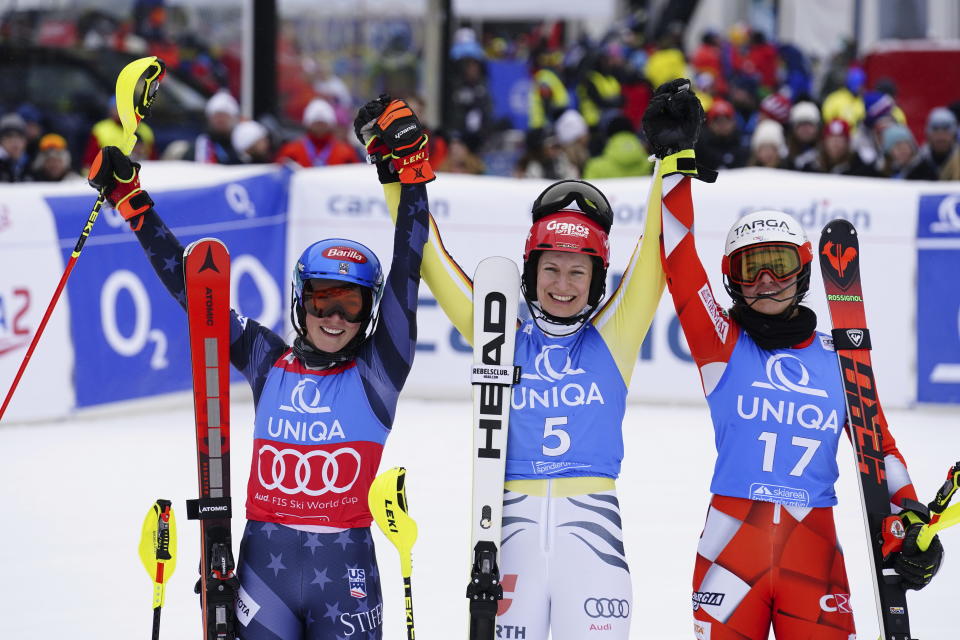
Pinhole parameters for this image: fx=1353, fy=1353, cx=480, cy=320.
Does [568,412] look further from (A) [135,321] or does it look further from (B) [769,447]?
(A) [135,321]

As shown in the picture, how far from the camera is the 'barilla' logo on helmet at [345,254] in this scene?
385cm

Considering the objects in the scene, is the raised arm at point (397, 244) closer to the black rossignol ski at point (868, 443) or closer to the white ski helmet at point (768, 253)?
the white ski helmet at point (768, 253)

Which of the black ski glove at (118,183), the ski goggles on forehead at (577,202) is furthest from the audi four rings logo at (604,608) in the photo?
the black ski glove at (118,183)

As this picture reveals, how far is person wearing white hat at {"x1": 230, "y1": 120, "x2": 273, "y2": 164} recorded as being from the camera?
11.3 m

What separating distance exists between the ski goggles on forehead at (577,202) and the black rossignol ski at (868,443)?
2.41 ft

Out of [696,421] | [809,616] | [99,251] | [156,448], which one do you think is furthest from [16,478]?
[809,616]

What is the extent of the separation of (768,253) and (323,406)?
135 centimetres

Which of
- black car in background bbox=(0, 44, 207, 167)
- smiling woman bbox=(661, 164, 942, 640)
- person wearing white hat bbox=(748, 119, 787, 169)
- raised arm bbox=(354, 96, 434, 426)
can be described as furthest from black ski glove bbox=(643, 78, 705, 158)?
black car in background bbox=(0, 44, 207, 167)

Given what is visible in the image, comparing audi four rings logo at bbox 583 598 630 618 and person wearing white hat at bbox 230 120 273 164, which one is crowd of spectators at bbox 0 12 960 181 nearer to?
person wearing white hat at bbox 230 120 273 164

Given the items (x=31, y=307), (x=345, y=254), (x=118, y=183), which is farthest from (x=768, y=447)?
(x=31, y=307)

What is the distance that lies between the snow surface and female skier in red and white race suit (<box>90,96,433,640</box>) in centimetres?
138

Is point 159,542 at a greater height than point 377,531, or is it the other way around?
point 159,542

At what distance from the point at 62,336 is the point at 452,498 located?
2.78m

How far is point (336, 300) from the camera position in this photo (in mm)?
3809
